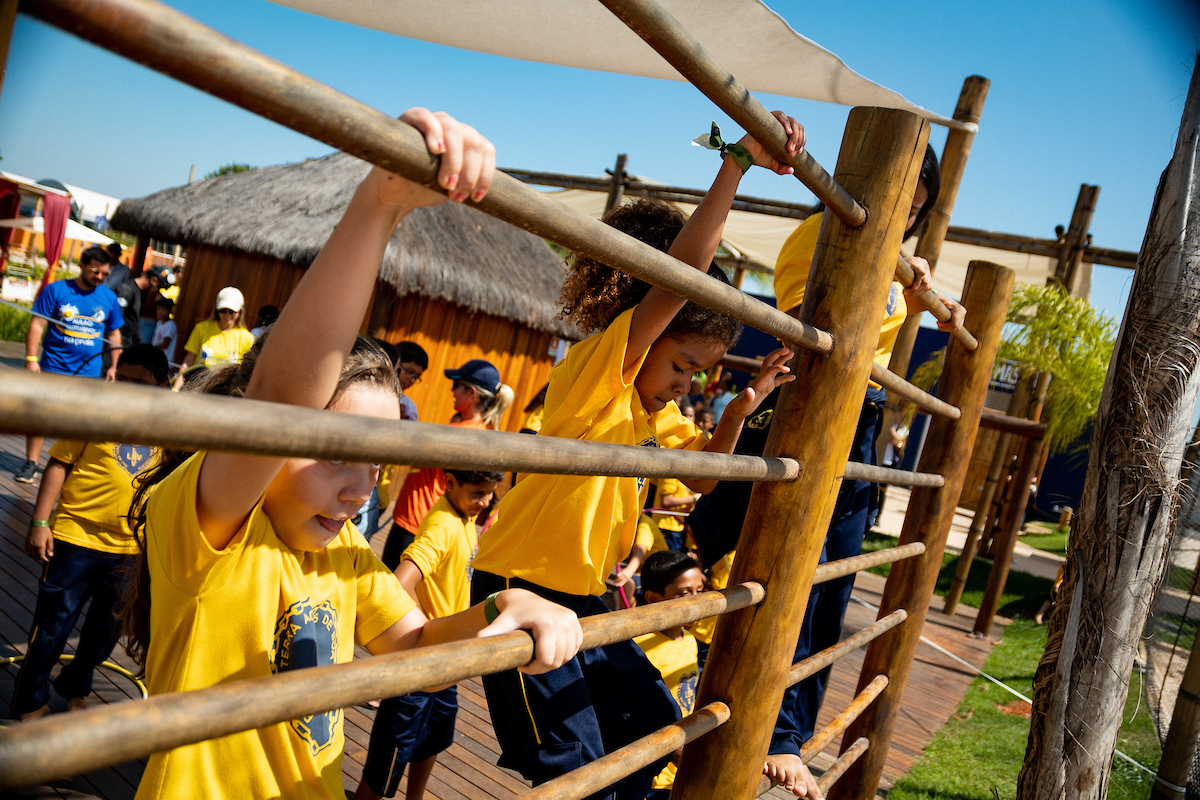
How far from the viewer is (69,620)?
9.30 feet

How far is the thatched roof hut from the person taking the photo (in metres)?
8.41

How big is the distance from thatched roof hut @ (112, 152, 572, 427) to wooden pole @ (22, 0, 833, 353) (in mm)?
7397

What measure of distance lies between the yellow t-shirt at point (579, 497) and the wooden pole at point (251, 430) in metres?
0.65

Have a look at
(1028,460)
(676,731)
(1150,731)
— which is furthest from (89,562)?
(1028,460)

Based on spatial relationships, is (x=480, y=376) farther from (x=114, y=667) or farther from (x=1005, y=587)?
(x=1005, y=587)

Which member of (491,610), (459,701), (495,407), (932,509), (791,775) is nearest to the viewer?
(491,610)

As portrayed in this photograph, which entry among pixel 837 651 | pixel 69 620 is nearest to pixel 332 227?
pixel 69 620

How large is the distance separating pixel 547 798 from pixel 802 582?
0.65 meters

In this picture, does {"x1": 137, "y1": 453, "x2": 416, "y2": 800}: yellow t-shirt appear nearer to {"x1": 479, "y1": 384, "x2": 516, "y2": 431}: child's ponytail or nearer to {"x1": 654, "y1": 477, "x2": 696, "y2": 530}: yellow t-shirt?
{"x1": 479, "y1": 384, "x2": 516, "y2": 431}: child's ponytail

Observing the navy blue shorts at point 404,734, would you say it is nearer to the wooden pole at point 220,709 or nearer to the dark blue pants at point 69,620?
the dark blue pants at point 69,620

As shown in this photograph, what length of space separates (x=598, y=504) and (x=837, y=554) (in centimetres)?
96

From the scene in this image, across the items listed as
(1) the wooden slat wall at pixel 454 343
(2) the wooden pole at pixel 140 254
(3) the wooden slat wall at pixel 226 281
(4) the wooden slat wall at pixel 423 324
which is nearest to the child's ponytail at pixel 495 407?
(1) the wooden slat wall at pixel 454 343

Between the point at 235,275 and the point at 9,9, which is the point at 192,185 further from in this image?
the point at 9,9

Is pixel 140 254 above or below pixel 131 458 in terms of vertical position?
above
